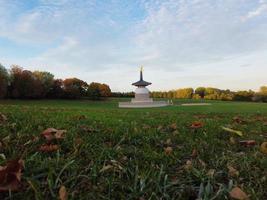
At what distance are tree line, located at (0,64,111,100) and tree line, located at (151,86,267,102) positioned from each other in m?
16.2

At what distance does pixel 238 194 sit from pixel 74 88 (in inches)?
2353

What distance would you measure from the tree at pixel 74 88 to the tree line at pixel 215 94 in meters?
19.0

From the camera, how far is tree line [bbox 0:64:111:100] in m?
50.5

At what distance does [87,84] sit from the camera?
6619 centimetres

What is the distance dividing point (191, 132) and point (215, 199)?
172 cm

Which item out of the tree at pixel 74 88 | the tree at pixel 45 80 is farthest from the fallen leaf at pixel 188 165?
the tree at pixel 74 88

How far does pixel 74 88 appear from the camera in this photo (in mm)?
60219

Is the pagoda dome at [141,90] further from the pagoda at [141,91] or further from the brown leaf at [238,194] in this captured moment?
the brown leaf at [238,194]

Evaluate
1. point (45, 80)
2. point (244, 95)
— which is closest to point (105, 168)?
point (45, 80)

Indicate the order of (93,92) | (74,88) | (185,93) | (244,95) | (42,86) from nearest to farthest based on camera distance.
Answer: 1. (42,86)
2. (74,88)
3. (93,92)
4. (244,95)
5. (185,93)

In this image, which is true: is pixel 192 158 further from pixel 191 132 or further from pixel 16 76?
pixel 16 76

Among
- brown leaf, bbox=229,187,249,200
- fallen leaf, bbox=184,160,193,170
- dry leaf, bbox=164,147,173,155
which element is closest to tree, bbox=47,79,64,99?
dry leaf, bbox=164,147,173,155

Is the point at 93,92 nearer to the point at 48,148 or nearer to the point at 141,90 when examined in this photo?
the point at 141,90

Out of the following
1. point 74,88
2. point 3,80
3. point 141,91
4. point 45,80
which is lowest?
Answer: point 141,91
